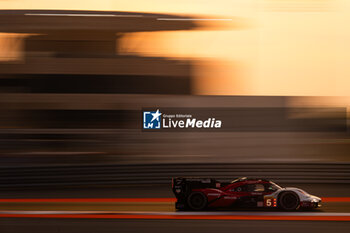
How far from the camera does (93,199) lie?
1018cm

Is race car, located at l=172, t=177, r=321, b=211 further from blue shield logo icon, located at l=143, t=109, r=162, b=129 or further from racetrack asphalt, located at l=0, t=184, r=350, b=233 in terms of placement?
blue shield logo icon, located at l=143, t=109, r=162, b=129

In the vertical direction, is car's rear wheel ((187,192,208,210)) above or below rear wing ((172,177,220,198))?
below

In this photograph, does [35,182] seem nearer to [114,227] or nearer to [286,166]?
[114,227]

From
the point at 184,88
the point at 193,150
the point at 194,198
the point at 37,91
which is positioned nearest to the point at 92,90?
the point at 37,91

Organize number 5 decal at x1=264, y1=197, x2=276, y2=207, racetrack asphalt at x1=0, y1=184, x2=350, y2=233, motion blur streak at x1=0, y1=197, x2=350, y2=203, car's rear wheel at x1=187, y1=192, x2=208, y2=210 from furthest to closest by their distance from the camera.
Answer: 1. motion blur streak at x1=0, y1=197, x2=350, y2=203
2. car's rear wheel at x1=187, y1=192, x2=208, y2=210
3. number 5 decal at x1=264, y1=197, x2=276, y2=207
4. racetrack asphalt at x1=0, y1=184, x2=350, y2=233

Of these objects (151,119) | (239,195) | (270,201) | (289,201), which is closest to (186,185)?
(239,195)

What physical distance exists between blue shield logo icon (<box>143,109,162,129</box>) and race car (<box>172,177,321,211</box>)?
9.06 m

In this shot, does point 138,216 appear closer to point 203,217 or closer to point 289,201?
point 203,217

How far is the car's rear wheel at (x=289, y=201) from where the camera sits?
26.6ft

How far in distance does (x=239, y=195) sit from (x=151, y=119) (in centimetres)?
981

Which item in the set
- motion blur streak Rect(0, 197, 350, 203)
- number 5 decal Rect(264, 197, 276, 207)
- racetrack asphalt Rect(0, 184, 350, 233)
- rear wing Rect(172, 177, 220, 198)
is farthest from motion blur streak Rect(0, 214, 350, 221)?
motion blur streak Rect(0, 197, 350, 203)

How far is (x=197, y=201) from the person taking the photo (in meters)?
8.22

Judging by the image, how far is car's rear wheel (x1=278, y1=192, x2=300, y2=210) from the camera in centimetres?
Result: 809

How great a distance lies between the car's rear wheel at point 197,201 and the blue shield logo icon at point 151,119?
9072 millimetres
